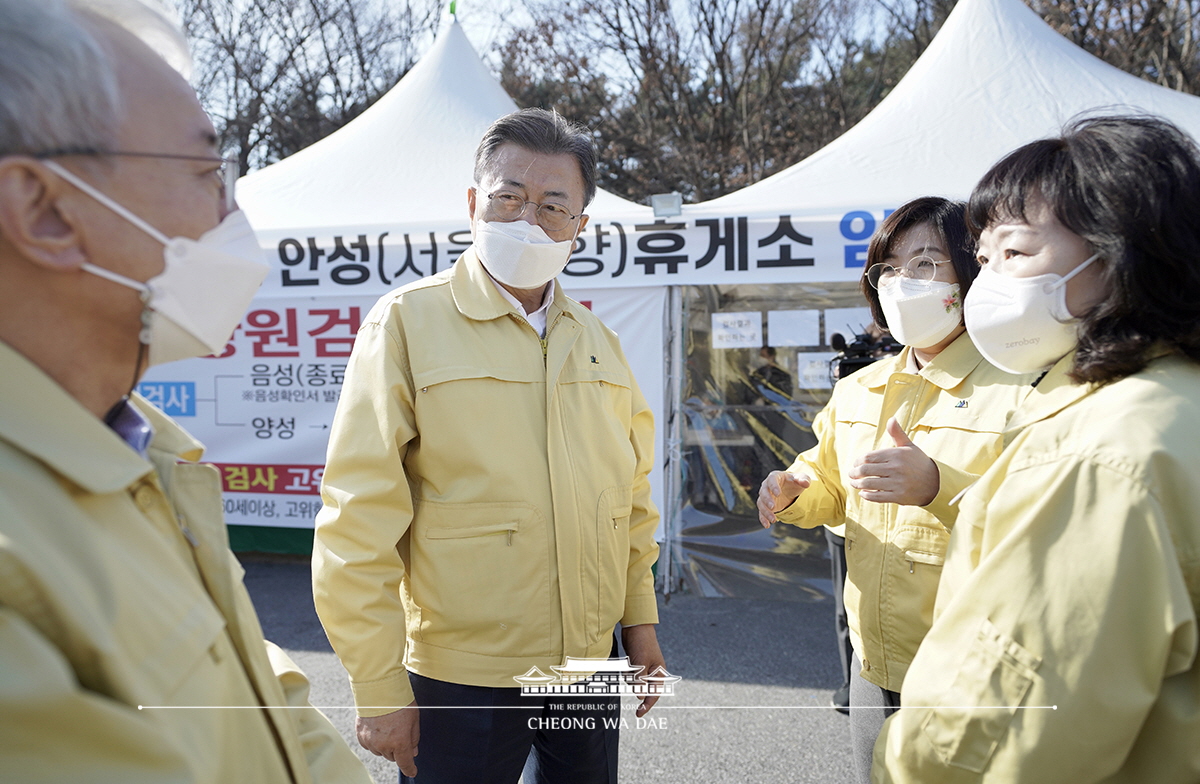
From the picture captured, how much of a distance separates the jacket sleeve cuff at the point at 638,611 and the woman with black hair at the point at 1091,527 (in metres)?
0.82

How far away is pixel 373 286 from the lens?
4773 millimetres

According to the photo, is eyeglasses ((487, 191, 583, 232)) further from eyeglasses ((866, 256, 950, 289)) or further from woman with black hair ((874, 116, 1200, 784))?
woman with black hair ((874, 116, 1200, 784))

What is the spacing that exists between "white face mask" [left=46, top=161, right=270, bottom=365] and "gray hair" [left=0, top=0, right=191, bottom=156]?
0.04 metres

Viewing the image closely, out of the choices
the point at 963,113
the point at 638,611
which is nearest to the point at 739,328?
the point at 963,113

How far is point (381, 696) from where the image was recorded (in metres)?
1.42

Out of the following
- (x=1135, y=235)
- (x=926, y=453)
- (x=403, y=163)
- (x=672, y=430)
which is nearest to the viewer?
(x=1135, y=235)

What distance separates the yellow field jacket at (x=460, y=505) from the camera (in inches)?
56.2

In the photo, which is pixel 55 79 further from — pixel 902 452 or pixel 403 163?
pixel 403 163

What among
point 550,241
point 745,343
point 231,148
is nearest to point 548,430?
point 550,241

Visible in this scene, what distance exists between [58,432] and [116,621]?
0.61ft

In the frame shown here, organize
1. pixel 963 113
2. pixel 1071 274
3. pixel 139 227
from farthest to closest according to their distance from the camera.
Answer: pixel 963 113
pixel 1071 274
pixel 139 227

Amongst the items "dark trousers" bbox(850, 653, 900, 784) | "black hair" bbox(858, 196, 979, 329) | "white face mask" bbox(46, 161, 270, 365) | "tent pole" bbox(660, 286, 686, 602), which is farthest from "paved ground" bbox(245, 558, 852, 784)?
"white face mask" bbox(46, 161, 270, 365)

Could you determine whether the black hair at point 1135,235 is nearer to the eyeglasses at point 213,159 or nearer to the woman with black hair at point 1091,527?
the woman with black hair at point 1091,527

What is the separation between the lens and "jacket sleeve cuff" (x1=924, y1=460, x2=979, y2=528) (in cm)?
144
